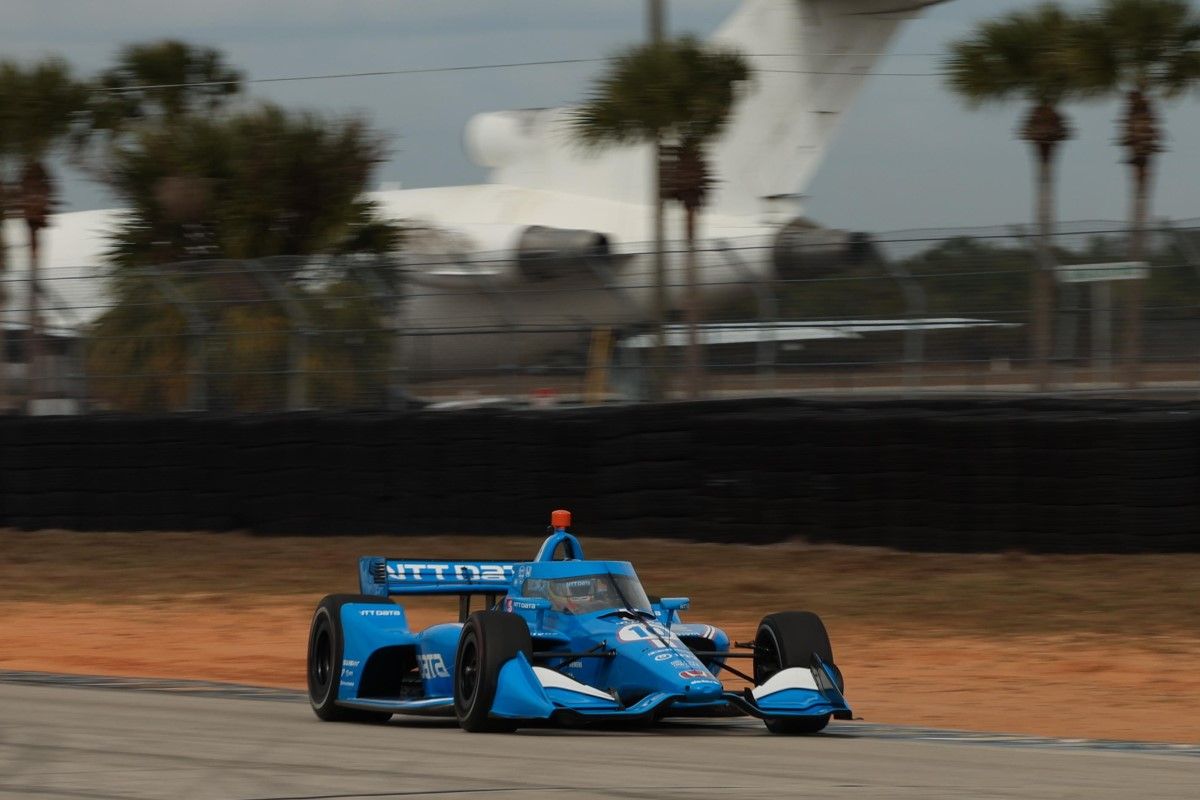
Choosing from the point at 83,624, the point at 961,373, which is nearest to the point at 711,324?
the point at 961,373

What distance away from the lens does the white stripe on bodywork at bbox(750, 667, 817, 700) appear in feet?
24.4

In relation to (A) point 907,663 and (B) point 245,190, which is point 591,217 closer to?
(B) point 245,190

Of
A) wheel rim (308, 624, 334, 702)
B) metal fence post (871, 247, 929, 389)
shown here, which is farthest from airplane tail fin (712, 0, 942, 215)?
wheel rim (308, 624, 334, 702)

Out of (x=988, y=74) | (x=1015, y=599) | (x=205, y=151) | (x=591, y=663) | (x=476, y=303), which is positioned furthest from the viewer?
(x=205, y=151)

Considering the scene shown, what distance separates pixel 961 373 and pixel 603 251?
15.6ft

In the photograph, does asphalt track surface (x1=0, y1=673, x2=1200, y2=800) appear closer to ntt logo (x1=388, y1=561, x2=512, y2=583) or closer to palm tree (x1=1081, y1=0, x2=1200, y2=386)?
ntt logo (x1=388, y1=561, x2=512, y2=583)

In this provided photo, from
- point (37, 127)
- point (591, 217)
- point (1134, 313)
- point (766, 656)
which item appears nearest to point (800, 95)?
point (591, 217)

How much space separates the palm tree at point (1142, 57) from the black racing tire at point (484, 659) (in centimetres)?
1492

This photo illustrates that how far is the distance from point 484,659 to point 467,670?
347 millimetres

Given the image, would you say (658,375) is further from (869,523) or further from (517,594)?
(517,594)

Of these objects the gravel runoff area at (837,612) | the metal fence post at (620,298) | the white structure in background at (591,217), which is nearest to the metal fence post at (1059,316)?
the white structure in background at (591,217)

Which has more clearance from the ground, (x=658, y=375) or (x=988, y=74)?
(x=988, y=74)

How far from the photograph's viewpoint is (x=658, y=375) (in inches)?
650

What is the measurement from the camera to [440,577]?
8734mm
